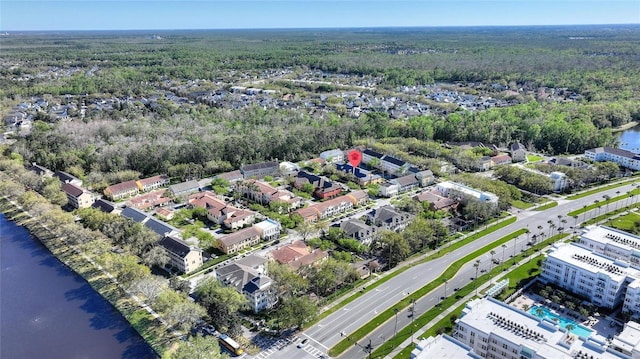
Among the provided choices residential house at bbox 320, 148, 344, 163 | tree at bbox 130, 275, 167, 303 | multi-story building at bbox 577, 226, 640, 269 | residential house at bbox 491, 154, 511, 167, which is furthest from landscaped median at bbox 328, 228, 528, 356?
residential house at bbox 320, 148, 344, 163

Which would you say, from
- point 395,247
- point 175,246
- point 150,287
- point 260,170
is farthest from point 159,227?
point 395,247

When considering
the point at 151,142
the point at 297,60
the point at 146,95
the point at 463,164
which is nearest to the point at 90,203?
the point at 151,142

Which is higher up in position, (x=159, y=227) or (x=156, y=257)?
(x=159, y=227)

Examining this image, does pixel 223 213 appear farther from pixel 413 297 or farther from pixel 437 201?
pixel 437 201

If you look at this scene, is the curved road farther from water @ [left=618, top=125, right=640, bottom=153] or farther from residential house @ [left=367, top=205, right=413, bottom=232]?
water @ [left=618, top=125, right=640, bottom=153]

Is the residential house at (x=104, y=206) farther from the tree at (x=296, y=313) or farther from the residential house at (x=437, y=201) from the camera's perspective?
the residential house at (x=437, y=201)

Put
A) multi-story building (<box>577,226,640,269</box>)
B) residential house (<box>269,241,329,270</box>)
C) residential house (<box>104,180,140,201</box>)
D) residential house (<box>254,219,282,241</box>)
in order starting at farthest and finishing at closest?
residential house (<box>104,180,140,201</box>) → residential house (<box>254,219,282,241</box>) → multi-story building (<box>577,226,640,269</box>) → residential house (<box>269,241,329,270</box>)

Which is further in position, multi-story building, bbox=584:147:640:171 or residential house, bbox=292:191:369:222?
multi-story building, bbox=584:147:640:171
